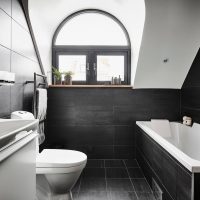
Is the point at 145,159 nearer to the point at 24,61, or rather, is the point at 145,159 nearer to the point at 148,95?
the point at 148,95

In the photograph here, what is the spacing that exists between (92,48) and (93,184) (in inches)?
82.3

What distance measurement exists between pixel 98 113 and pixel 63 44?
130cm

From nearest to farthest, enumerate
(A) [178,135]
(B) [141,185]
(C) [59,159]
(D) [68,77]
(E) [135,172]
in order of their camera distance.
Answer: (C) [59,159], (B) [141,185], (E) [135,172], (A) [178,135], (D) [68,77]

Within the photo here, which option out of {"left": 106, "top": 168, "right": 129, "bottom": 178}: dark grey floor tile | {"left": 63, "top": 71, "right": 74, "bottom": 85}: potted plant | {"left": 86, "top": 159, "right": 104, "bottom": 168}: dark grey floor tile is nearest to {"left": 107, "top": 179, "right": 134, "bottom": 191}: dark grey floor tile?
{"left": 106, "top": 168, "right": 129, "bottom": 178}: dark grey floor tile

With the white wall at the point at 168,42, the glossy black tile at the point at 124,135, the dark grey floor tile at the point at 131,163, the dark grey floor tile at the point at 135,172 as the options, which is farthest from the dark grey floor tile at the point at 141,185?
the white wall at the point at 168,42

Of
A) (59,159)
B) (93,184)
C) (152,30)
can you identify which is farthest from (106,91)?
(59,159)

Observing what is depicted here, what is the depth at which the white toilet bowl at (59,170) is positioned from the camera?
71.7 inches

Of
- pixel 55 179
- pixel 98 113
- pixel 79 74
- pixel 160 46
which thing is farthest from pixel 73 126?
pixel 160 46

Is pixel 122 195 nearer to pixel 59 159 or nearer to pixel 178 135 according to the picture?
pixel 59 159

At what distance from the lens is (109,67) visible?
11.6 ft

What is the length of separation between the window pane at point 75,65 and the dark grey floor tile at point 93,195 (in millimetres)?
1853

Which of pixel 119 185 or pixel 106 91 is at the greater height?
pixel 106 91

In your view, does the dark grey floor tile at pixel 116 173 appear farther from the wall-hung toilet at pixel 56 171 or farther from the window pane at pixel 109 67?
the window pane at pixel 109 67

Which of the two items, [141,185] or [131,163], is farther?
[131,163]
